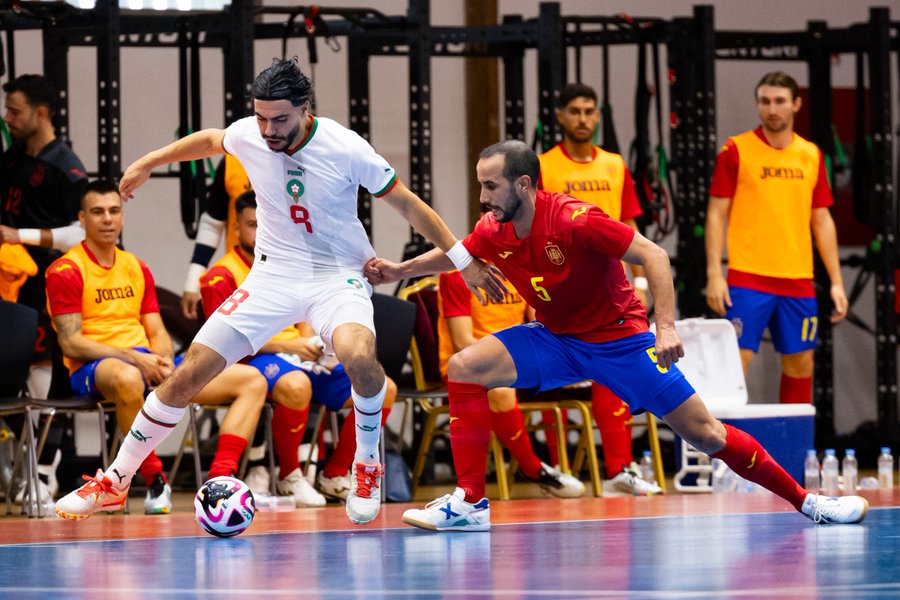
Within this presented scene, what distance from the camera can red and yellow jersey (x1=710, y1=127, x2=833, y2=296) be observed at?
7.56 metres

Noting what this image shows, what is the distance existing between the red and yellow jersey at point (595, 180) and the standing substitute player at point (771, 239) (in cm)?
50

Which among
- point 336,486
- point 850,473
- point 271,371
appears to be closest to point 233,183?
point 271,371

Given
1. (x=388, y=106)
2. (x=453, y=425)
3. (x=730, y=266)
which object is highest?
(x=388, y=106)

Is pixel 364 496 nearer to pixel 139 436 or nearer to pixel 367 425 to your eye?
pixel 367 425

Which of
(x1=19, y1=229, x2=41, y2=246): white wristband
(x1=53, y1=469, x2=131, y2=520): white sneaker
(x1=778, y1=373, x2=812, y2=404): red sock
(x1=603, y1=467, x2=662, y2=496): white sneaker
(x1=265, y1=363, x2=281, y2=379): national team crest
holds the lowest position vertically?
(x1=603, y1=467, x2=662, y2=496): white sneaker

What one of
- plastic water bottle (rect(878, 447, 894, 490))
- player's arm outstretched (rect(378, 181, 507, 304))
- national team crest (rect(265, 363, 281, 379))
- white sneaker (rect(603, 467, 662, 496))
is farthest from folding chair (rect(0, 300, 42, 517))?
plastic water bottle (rect(878, 447, 894, 490))

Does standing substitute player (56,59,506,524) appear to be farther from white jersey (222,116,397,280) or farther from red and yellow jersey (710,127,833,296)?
red and yellow jersey (710,127,833,296)

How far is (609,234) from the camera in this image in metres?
4.71

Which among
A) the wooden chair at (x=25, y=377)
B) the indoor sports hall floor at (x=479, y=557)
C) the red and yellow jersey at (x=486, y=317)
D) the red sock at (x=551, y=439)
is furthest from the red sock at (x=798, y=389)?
the wooden chair at (x=25, y=377)

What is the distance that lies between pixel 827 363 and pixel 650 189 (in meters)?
1.56

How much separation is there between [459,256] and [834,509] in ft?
4.87

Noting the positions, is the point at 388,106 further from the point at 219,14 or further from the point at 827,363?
the point at 827,363

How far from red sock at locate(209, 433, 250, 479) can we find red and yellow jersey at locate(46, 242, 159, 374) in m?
0.76

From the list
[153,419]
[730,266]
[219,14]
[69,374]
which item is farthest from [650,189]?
[153,419]
